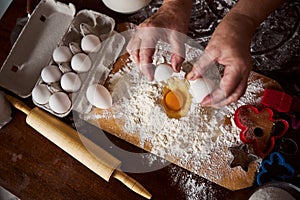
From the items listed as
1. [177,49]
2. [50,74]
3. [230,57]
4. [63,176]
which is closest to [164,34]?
[177,49]

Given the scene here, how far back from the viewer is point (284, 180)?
2.98ft

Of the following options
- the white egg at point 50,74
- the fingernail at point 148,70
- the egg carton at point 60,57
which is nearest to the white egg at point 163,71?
the fingernail at point 148,70

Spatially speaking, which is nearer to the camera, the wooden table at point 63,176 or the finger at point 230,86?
the finger at point 230,86

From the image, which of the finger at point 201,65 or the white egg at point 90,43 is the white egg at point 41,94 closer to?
the white egg at point 90,43

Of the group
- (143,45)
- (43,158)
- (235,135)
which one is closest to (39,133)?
(43,158)

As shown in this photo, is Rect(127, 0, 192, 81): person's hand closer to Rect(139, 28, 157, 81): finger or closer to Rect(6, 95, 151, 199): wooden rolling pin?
Rect(139, 28, 157, 81): finger

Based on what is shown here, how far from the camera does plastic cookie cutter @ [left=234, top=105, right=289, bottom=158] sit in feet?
3.10

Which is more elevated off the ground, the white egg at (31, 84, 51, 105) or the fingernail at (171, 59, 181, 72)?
the fingernail at (171, 59, 181, 72)

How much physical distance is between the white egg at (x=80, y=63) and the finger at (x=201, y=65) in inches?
9.5

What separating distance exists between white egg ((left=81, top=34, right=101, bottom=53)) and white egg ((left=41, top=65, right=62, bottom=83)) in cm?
8

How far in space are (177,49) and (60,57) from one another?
0.27 m

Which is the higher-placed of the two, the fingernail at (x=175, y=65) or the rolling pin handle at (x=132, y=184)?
the fingernail at (x=175, y=65)

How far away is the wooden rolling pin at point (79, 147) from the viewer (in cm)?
93

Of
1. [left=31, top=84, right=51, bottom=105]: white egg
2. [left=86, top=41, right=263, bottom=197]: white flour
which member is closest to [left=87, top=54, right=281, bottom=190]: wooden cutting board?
[left=86, top=41, right=263, bottom=197]: white flour
